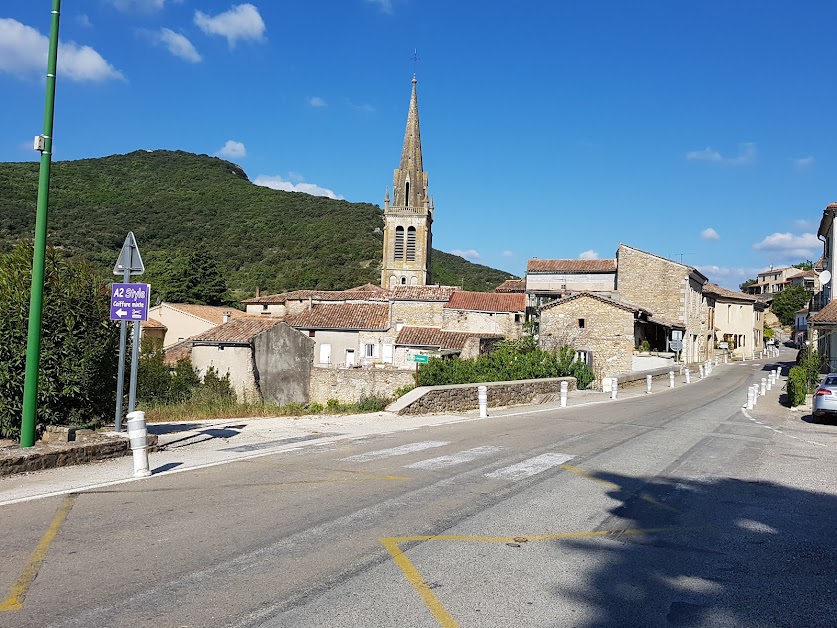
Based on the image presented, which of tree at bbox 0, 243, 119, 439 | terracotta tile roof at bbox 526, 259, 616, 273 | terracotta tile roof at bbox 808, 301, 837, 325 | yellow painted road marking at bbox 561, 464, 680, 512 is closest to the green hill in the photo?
terracotta tile roof at bbox 526, 259, 616, 273

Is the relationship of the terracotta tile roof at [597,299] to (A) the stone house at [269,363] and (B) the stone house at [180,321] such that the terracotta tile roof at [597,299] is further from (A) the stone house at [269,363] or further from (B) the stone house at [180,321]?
(B) the stone house at [180,321]

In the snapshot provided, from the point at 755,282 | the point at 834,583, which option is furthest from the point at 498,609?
the point at 755,282

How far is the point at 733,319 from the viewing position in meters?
65.1

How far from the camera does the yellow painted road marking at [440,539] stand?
4.27 m

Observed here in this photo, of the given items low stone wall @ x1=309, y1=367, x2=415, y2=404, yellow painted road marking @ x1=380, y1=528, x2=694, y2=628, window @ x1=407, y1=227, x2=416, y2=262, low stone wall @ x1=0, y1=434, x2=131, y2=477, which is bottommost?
low stone wall @ x1=309, y1=367, x2=415, y2=404

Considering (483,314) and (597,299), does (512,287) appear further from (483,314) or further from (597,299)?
(597,299)

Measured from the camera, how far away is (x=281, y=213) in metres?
110

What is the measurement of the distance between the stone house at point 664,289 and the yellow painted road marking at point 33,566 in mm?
46187

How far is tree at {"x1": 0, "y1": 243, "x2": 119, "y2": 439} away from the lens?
932cm

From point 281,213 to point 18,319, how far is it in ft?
341

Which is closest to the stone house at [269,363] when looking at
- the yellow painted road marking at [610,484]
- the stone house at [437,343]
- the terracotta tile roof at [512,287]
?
the stone house at [437,343]

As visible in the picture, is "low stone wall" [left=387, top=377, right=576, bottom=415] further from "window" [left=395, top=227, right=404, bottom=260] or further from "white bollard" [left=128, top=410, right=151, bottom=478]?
"window" [left=395, top=227, right=404, bottom=260]

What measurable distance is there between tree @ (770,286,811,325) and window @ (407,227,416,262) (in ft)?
178

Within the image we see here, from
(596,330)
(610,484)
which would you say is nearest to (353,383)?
(596,330)
